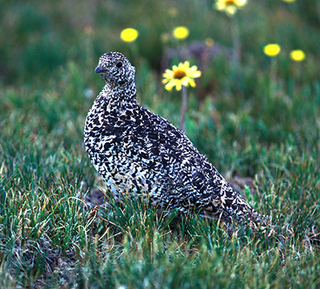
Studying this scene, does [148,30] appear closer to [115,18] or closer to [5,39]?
[115,18]

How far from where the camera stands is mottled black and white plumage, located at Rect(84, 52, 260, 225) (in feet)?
8.61

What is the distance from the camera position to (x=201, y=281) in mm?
2047

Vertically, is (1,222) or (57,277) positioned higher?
(1,222)

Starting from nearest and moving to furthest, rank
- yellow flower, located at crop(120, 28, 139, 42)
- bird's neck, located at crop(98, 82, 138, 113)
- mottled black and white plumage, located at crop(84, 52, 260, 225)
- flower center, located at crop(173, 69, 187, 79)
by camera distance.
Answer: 1. mottled black and white plumage, located at crop(84, 52, 260, 225)
2. bird's neck, located at crop(98, 82, 138, 113)
3. flower center, located at crop(173, 69, 187, 79)
4. yellow flower, located at crop(120, 28, 139, 42)

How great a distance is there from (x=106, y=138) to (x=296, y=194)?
5.50 feet

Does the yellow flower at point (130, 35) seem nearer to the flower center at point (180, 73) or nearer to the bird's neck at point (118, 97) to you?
the flower center at point (180, 73)

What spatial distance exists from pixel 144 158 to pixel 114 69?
0.62 metres

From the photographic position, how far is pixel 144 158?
8.61ft

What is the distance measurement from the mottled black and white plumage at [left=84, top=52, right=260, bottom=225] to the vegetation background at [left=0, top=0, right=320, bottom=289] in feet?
0.48

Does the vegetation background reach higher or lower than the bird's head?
lower

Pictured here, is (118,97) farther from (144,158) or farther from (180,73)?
(180,73)

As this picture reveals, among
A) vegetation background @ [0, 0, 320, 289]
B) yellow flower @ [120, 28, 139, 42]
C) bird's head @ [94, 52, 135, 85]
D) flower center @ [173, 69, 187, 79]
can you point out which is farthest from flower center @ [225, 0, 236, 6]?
bird's head @ [94, 52, 135, 85]

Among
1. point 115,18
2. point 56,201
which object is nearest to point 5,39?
point 115,18

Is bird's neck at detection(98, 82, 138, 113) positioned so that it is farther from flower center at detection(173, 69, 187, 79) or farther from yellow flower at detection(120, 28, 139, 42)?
yellow flower at detection(120, 28, 139, 42)
